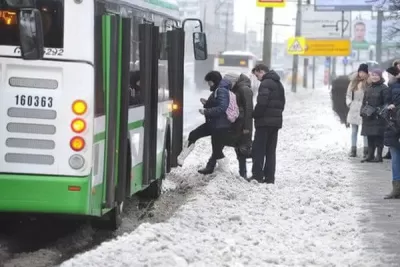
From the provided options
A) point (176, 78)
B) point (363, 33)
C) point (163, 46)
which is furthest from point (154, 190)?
point (363, 33)

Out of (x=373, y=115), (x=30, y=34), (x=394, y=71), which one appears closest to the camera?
(x=30, y=34)

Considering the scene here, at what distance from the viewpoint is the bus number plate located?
30.7 feet

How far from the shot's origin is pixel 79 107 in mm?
9352

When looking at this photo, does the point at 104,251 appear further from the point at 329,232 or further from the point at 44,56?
the point at 329,232

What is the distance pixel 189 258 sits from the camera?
8.46 m

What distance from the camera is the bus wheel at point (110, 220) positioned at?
1109cm

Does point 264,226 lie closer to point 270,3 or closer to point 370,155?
point 370,155

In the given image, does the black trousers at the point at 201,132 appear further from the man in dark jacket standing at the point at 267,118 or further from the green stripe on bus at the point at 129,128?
the green stripe on bus at the point at 129,128

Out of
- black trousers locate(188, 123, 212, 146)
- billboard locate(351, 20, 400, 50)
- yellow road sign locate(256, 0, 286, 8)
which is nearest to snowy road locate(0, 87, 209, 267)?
black trousers locate(188, 123, 212, 146)

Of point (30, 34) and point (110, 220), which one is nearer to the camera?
point (30, 34)

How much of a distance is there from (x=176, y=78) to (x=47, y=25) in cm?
609

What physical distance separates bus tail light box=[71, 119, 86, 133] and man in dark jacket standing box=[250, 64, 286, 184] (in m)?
6.05

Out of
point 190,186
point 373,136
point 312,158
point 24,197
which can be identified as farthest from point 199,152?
point 24,197

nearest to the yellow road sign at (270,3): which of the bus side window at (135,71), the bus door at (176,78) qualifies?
the bus door at (176,78)
